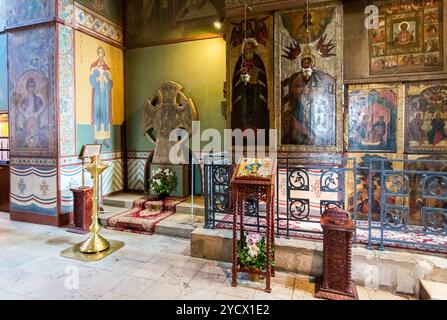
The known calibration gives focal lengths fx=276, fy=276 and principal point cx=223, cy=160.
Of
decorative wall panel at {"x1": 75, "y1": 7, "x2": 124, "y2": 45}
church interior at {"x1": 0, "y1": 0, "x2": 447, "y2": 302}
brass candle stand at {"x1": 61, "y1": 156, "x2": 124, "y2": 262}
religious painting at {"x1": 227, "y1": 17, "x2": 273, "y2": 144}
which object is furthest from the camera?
decorative wall panel at {"x1": 75, "y1": 7, "x2": 124, "y2": 45}

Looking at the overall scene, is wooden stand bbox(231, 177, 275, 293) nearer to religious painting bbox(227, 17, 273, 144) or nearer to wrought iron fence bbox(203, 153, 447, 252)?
wrought iron fence bbox(203, 153, 447, 252)

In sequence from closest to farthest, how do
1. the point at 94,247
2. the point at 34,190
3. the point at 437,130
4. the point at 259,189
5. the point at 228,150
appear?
the point at 259,189 < the point at 94,247 < the point at 437,130 < the point at 228,150 < the point at 34,190

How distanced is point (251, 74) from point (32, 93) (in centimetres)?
423

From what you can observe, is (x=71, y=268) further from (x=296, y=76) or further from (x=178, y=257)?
(x=296, y=76)

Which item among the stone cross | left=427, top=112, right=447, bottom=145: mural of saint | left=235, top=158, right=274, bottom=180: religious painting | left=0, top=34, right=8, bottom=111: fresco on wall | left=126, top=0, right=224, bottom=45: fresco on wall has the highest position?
left=126, top=0, right=224, bottom=45: fresco on wall

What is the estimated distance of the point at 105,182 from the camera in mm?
6445

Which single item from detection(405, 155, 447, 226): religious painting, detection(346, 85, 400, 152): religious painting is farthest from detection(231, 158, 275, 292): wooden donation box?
detection(405, 155, 447, 226): religious painting

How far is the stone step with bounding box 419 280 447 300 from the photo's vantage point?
267cm

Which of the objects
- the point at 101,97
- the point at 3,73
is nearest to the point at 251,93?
the point at 101,97

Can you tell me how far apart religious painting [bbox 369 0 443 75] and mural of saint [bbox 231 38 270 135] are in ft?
6.19

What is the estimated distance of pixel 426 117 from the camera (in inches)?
178

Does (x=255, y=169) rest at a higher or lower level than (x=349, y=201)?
higher

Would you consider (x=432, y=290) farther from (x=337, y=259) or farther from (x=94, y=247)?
(x=94, y=247)

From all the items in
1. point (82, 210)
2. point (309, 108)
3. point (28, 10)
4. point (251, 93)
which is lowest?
point (82, 210)
